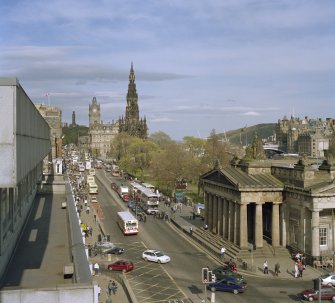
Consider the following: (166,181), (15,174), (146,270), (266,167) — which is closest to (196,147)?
(166,181)

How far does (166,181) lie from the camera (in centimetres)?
8912

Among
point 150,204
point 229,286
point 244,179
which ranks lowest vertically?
point 229,286

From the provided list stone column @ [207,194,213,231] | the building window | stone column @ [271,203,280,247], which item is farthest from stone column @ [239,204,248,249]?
stone column @ [207,194,213,231]

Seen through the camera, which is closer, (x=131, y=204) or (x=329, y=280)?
(x=329, y=280)

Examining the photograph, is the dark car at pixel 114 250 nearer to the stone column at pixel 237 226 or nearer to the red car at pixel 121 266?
the red car at pixel 121 266

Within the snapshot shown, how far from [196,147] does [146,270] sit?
10627cm

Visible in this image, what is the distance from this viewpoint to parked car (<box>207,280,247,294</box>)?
32000mm

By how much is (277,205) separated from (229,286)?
42.5ft

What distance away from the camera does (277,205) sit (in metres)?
43.0

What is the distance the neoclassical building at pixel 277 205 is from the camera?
3828 cm

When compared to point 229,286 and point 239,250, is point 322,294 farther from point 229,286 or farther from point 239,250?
point 239,250

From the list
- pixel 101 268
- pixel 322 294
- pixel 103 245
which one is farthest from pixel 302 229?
pixel 103 245

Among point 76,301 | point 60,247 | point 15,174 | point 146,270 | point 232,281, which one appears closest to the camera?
point 15,174

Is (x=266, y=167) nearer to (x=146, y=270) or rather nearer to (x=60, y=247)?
(x=146, y=270)
